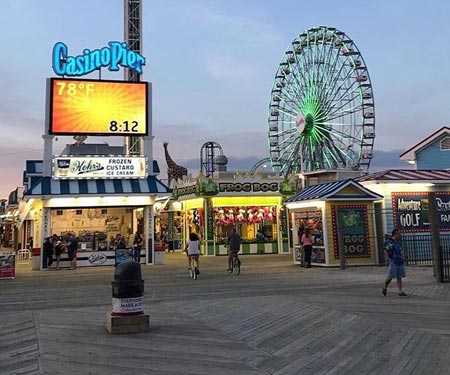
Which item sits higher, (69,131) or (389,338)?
(69,131)

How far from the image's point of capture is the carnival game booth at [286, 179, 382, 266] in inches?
725

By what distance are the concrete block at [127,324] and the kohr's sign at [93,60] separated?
17932 millimetres

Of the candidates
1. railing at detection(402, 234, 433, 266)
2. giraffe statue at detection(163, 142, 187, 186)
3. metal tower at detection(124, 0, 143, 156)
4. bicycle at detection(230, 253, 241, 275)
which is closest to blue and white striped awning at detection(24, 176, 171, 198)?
bicycle at detection(230, 253, 241, 275)

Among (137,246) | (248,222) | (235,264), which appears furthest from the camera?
(248,222)

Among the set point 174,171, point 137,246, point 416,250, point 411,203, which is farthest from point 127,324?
point 174,171

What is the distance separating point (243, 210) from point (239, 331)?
22.5 metres

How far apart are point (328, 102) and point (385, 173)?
15.5m

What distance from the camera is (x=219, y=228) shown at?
95.9ft

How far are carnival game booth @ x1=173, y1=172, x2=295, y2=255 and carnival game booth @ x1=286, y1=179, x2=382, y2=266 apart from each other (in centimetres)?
1018

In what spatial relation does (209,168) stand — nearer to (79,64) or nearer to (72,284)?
(79,64)

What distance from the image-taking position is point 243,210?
29.8 meters

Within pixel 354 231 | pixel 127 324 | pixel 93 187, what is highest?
pixel 93 187

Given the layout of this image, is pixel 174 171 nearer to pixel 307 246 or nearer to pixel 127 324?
pixel 307 246

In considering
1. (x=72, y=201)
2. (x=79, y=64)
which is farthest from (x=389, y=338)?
(x=79, y=64)
